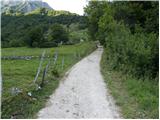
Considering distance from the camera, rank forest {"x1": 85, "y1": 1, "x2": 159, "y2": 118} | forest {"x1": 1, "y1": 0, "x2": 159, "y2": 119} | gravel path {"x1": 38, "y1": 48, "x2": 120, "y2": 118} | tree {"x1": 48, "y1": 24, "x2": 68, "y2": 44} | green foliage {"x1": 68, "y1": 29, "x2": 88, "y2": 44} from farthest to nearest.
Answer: green foliage {"x1": 68, "y1": 29, "x2": 88, "y2": 44} → tree {"x1": 48, "y1": 24, "x2": 68, "y2": 44} → forest {"x1": 85, "y1": 1, "x2": 159, "y2": 118} → forest {"x1": 1, "y1": 0, "x2": 159, "y2": 119} → gravel path {"x1": 38, "y1": 48, "x2": 120, "y2": 118}

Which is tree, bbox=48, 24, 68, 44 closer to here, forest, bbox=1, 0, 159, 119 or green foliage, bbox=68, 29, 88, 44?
green foliage, bbox=68, 29, 88, 44

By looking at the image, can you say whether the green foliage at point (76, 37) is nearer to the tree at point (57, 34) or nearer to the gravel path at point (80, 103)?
the tree at point (57, 34)

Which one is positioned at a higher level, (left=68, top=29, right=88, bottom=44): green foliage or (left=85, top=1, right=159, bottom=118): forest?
(left=85, top=1, right=159, bottom=118): forest

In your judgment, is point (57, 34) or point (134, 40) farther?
point (57, 34)

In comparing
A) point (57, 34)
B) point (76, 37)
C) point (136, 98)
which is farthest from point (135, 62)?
point (76, 37)

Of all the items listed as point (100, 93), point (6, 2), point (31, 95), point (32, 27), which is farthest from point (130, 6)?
point (32, 27)

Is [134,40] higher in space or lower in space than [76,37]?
higher

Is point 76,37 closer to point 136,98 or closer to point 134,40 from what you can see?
point 134,40

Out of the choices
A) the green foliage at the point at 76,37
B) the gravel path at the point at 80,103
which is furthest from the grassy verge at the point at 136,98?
the green foliage at the point at 76,37

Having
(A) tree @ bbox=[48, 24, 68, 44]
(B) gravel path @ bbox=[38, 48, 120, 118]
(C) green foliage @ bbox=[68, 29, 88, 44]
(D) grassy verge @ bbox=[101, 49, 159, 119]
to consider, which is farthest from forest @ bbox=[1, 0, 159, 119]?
(C) green foliage @ bbox=[68, 29, 88, 44]

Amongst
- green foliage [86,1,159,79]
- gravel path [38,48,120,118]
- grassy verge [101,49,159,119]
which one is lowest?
gravel path [38,48,120,118]

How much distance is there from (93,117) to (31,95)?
285 cm

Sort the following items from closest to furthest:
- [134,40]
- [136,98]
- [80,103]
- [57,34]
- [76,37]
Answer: [80,103], [136,98], [134,40], [57,34], [76,37]

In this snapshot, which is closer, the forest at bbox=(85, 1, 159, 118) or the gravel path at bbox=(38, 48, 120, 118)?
the gravel path at bbox=(38, 48, 120, 118)
